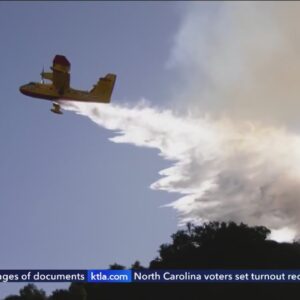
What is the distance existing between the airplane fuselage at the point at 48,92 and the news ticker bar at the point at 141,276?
29.2m

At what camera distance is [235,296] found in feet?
219

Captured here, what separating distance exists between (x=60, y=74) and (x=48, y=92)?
409cm

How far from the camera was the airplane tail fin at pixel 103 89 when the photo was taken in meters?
67.8

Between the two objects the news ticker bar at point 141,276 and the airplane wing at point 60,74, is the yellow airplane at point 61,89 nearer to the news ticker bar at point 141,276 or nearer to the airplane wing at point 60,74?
the airplane wing at point 60,74

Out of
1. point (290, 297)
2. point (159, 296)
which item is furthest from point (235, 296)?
point (159, 296)

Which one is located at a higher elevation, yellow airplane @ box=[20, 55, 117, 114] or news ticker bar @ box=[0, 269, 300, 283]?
yellow airplane @ box=[20, 55, 117, 114]

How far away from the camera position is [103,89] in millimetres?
68625

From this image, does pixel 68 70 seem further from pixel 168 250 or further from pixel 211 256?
pixel 168 250

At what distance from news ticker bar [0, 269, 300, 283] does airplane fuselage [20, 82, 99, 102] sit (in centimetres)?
2925

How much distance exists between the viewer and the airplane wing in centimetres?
6198

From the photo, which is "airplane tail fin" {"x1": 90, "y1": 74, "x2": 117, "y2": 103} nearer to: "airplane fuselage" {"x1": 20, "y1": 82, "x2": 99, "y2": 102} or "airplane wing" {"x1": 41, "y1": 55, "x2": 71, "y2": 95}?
"airplane fuselage" {"x1": 20, "y1": 82, "x2": 99, "y2": 102}

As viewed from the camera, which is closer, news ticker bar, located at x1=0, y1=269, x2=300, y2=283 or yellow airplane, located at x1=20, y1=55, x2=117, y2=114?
news ticker bar, located at x1=0, y1=269, x2=300, y2=283

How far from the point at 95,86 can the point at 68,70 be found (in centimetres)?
542

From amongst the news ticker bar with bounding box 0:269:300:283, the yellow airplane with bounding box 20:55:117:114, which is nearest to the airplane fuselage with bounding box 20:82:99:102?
the yellow airplane with bounding box 20:55:117:114
